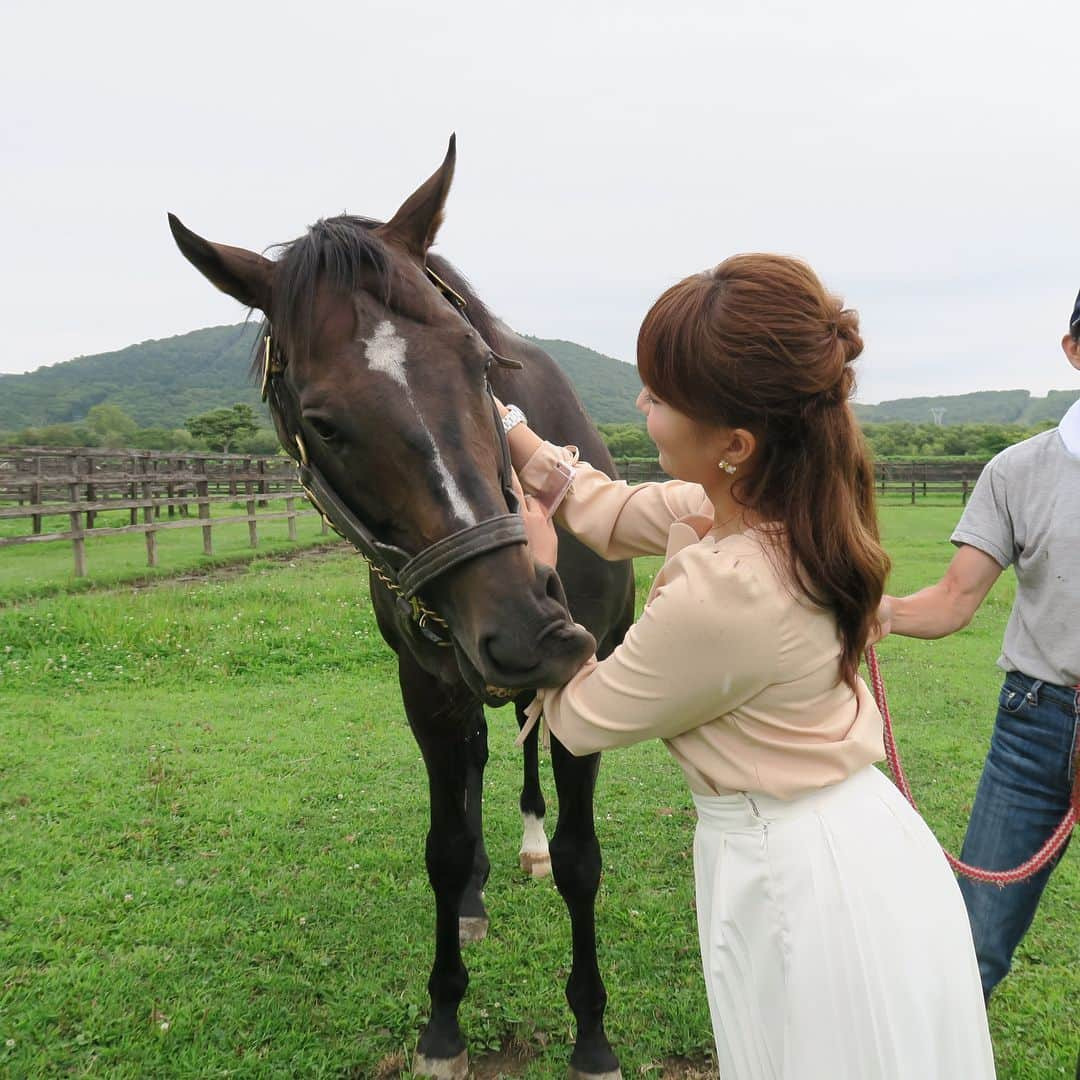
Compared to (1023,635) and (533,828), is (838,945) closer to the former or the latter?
(1023,635)

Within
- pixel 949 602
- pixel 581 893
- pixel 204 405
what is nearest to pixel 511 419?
pixel 949 602

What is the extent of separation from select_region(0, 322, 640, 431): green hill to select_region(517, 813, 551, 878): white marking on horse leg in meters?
73.5

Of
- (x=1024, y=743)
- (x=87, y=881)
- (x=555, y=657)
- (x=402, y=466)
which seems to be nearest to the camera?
(x=555, y=657)

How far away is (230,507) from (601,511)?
93.8ft

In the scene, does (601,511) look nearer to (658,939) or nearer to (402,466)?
(402,466)

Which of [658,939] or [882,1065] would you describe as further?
[658,939]

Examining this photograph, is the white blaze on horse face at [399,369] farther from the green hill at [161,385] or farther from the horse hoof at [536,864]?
the green hill at [161,385]

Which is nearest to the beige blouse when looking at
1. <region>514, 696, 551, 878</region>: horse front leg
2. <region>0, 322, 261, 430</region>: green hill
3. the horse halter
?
the horse halter

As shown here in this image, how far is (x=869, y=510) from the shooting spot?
59.6 inches

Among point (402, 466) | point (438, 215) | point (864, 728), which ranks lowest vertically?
point (864, 728)

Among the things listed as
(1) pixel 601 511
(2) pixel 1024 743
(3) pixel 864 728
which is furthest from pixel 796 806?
(2) pixel 1024 743

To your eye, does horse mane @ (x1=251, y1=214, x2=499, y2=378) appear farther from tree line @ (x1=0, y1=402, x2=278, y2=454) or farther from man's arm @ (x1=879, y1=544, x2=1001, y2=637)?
tree line @ (x1=0, y1=402, x2=278, y2=454)

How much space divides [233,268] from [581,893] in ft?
7.54

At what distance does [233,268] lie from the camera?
6.87 ft
